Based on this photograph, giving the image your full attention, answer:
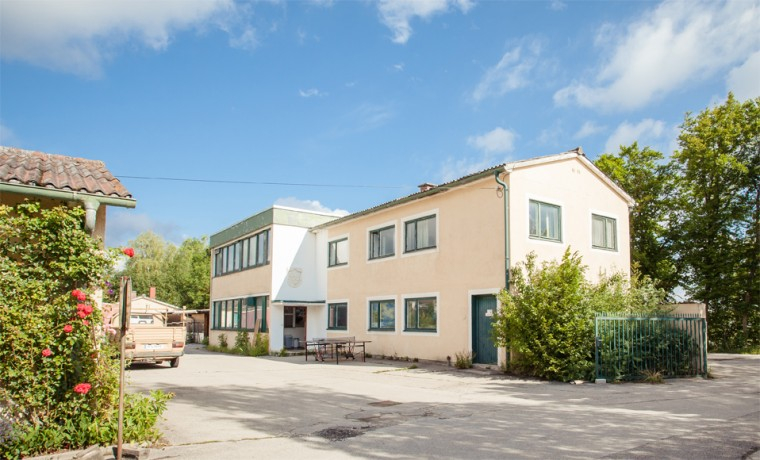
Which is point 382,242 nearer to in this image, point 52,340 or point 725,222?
point 52,340

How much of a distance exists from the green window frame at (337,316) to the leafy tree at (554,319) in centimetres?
945

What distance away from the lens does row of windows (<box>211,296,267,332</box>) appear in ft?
85.2

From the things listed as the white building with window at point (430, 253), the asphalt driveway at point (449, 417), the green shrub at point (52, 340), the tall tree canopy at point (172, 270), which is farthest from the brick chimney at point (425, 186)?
the tall tree canopy at point (172, 270)

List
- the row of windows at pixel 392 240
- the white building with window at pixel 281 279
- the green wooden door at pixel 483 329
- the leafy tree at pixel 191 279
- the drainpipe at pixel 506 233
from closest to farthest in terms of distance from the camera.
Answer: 1. the drainpipe at pixel 506 233
2. the green wooden door at pixel 483 329
3. the row of windows at pixel 392 240
4. the white building with window at pixel 281 279
5. the leafy tree at pixel 191 279

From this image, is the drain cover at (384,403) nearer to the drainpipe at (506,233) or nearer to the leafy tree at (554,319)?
the leafy tree at (554,319)

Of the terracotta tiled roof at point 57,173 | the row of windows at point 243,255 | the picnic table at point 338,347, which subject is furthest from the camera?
the row of windows at point 243,255

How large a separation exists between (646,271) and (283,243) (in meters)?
18.9

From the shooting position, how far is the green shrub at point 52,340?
6.48m

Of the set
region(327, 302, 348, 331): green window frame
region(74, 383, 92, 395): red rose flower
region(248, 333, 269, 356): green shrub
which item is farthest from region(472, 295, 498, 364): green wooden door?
region(74, 383, 92, 395): red rose flower

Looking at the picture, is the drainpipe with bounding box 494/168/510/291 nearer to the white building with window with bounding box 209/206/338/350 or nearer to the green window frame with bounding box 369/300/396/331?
the green window frame with bounding box 369/300/396/331

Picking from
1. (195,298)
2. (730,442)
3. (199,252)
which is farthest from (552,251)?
(199,252)

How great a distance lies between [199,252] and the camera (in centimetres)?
6381

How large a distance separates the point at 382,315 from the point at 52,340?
15.6m

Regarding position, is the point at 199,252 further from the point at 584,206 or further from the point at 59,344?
the point at 59,344
